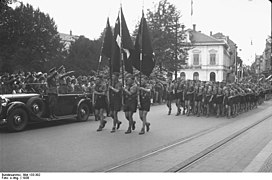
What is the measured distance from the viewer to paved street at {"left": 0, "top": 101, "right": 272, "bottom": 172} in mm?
6230

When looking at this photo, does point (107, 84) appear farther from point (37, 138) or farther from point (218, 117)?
point (218, 117)

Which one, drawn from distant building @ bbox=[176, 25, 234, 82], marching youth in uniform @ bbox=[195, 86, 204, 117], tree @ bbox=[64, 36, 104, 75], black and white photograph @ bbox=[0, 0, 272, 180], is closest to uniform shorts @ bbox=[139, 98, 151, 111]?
black and white photograph @ bbox=[0, 0, 272, 180]

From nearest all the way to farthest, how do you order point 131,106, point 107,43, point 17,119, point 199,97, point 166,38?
point 17,119 → point 131,106 → point 107,43 → point 166,38 → point 199,97

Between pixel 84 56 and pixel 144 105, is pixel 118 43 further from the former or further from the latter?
pixel 84 56

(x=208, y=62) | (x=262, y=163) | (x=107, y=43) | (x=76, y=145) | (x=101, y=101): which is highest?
(x=107, y=43)

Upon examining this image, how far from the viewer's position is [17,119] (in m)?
9.70

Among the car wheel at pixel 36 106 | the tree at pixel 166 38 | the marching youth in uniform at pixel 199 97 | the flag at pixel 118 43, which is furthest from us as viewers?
the marching youth in uniform at pixel 199 97

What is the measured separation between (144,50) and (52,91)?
341cm

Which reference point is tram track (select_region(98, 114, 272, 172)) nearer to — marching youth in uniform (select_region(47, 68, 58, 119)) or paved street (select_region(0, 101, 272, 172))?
paved street (select_region(0, 101, 272, 172))

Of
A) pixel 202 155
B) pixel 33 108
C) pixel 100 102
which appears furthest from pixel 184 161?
pixel 33 108

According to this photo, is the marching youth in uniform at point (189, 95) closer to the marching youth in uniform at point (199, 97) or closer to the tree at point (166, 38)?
the marching youth in uniform at point (199, 97)

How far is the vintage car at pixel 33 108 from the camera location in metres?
9.50

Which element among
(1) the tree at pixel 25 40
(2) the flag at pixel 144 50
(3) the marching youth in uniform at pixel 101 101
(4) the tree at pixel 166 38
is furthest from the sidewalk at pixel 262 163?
(4) the tree at pixel 166 38

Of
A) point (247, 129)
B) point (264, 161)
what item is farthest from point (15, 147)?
point (247, 129)
